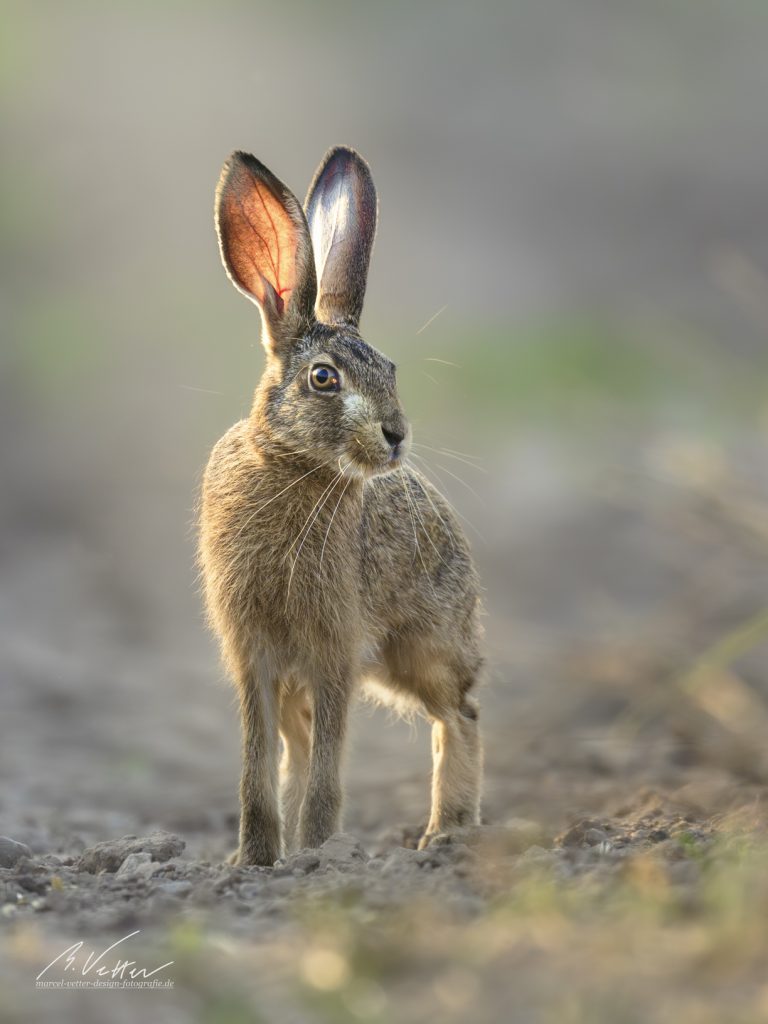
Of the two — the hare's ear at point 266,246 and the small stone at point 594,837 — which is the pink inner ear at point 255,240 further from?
the small stone at point 594,837

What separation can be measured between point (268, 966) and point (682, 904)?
2.71 ft

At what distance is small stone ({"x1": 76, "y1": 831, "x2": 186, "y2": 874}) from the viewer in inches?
188

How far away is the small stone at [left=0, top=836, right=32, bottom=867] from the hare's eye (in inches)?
65.1

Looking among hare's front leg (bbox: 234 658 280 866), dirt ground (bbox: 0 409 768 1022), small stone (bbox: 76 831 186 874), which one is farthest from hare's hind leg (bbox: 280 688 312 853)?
small stone (bbox: 76 831 186 874)

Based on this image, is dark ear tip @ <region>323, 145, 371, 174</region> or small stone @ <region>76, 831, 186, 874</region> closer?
small stone @ <region>76, 831, 186, 874</region>

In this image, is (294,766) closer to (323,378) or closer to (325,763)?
(325,763)

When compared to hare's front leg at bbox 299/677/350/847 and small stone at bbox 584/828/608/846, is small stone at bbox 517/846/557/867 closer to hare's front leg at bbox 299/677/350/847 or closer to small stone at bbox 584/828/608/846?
small stone at bbox 584/828/608/846

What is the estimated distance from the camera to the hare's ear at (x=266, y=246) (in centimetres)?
525

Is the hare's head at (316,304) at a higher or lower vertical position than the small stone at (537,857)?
higher

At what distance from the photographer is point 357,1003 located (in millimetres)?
2830

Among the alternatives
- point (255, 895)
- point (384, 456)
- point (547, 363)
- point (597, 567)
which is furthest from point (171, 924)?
point (547, 363)

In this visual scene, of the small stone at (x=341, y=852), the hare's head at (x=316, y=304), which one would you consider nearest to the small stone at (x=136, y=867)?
the small stone at (x=341, y=852)

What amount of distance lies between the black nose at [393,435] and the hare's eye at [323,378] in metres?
0.23

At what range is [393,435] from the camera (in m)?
4.97
